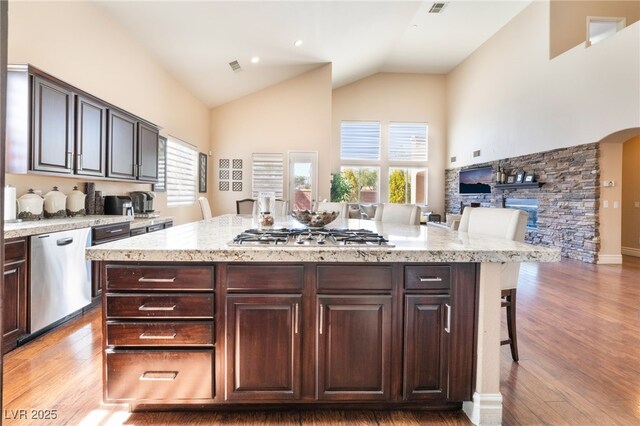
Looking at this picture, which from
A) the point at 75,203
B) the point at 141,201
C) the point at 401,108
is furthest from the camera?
the point at 401,108

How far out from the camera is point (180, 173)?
21.5ft

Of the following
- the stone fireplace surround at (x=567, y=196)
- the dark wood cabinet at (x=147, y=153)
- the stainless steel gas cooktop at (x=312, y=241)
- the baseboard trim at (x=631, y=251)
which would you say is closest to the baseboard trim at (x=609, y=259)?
the stone fireplace surround at (x=567, y=196)

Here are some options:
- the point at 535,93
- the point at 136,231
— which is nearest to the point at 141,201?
the point at 136,231

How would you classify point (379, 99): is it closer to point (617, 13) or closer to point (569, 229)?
point (617, 13)

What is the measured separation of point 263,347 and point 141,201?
3.54 meters

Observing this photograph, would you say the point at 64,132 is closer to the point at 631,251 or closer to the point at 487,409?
the point at 487,409

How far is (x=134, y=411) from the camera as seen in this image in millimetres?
1677

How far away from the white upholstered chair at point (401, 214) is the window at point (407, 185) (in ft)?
24.1

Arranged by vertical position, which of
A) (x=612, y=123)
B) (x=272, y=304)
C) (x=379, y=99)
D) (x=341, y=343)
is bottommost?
(x=341, y=343)

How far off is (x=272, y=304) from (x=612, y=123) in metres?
6.30

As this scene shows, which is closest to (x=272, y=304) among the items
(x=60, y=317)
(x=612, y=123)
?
(x=60, y=317)

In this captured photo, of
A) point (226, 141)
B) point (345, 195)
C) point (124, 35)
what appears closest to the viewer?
point (124, 35)

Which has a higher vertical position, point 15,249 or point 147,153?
point 147,153

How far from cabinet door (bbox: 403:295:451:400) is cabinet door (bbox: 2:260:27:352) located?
8.15 ft
